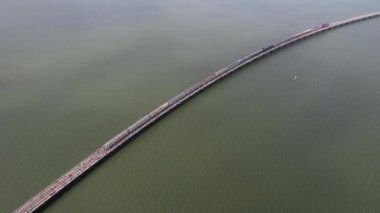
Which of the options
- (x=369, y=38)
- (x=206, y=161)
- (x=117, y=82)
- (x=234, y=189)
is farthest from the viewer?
(x=369, y=38)

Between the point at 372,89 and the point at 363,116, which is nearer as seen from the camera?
the point at 363,116

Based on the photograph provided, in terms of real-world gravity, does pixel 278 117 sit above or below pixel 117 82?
below

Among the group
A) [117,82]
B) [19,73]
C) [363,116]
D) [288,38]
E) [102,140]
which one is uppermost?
[19,73]

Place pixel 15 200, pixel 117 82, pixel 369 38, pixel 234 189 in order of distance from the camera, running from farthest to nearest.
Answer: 1. pixel 369 38
2. pixel 117 82
3. pixel 234 189
4. pixel 15 200

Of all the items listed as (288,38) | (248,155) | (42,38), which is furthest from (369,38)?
(42,38)

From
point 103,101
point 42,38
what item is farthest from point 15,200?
point 42,38

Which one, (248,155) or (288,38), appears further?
(288,38)

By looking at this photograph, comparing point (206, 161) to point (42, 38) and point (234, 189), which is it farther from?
point (42, 38)

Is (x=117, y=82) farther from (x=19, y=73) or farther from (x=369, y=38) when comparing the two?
(x=369, y=38)

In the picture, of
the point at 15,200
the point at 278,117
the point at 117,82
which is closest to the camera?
the point at 15,200
